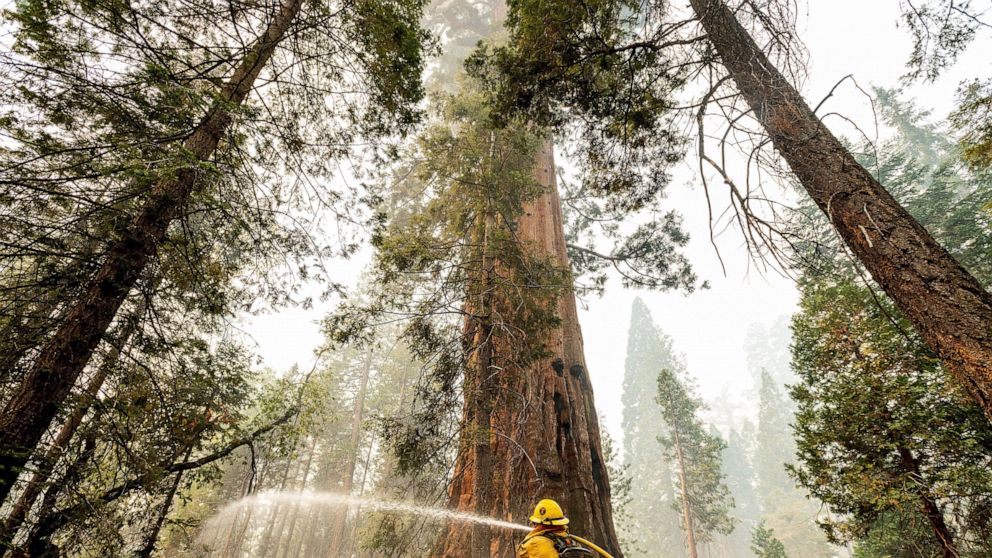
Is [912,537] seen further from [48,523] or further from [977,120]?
[48,523]

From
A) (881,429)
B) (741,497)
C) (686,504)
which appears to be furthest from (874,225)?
(741,497)

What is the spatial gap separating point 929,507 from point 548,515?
8269 mm

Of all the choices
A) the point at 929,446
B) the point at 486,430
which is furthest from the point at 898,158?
the point at 486,430

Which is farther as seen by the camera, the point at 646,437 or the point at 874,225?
the point at 646,437

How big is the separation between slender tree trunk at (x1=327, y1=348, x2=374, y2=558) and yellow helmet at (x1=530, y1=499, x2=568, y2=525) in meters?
12.3

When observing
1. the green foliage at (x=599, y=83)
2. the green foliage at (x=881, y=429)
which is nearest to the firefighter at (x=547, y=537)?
the green foliage at (x=599, y=83)

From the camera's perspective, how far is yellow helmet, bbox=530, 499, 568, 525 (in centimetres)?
281

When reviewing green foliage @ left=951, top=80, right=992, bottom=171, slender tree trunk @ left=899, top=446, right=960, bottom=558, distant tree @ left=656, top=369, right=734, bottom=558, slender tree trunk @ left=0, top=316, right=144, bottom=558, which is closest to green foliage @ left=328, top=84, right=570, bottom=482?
slender tree trunk @ left=0, top=316, right=144, bottom=558

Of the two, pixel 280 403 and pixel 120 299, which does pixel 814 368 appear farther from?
pixel 120 299

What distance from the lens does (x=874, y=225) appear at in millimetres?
2570

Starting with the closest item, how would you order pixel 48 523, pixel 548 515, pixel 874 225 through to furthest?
pixel 874 225, pixel 548 515, pixel 48 523

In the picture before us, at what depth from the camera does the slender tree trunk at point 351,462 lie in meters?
17.6

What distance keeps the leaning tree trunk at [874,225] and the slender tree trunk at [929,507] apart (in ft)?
21.2

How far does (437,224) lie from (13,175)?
20.7 feet
